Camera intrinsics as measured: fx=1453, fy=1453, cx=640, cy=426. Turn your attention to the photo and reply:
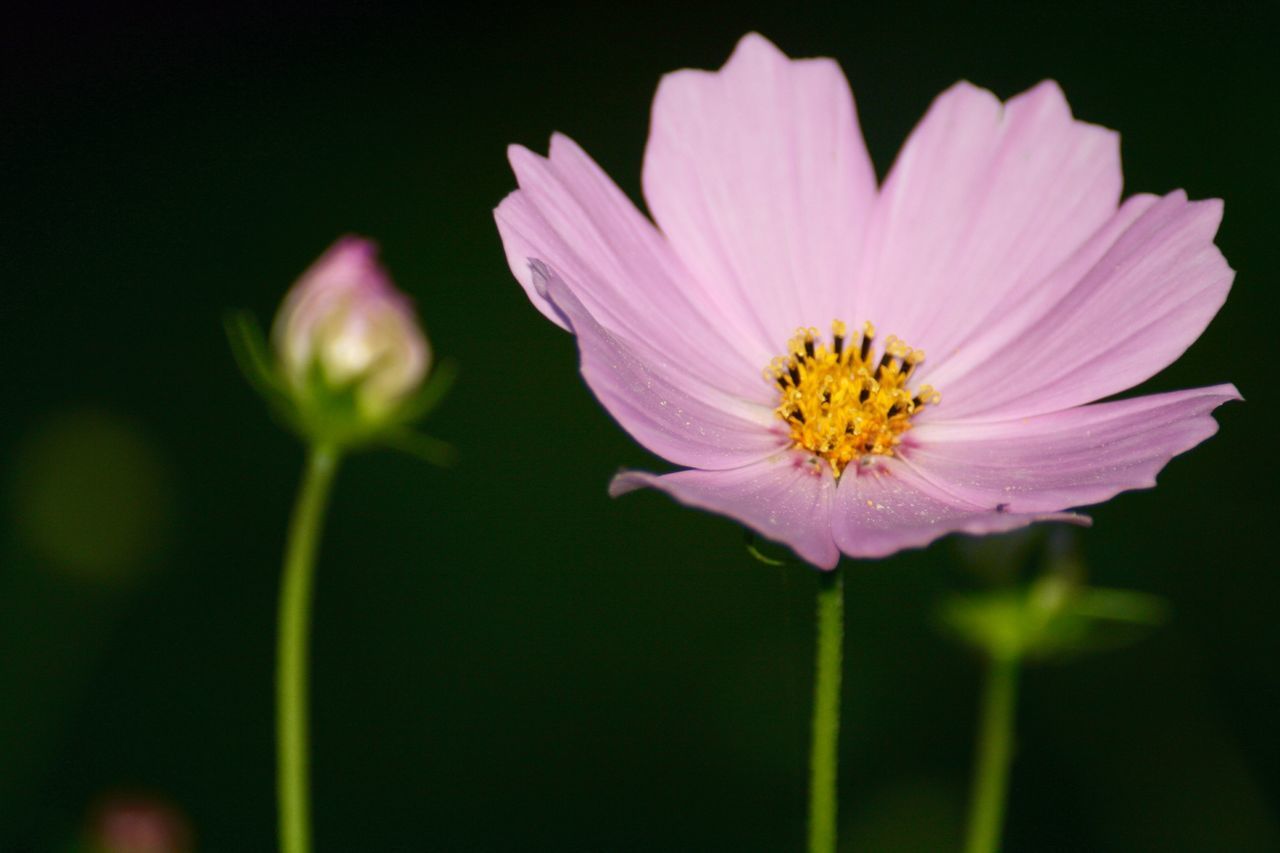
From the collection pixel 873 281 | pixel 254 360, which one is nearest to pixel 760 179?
pixel 873 281

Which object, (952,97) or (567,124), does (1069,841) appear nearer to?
(952,97)

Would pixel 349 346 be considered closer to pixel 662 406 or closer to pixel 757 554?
pixel 662 406

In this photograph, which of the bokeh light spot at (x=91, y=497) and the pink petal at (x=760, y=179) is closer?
the pink petal at (x=760, y=179)

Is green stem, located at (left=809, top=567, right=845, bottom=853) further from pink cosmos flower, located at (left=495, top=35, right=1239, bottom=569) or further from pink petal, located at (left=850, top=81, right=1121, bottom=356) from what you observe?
pink petal, located at (left=850, top=81, right=1121, bottom=356)

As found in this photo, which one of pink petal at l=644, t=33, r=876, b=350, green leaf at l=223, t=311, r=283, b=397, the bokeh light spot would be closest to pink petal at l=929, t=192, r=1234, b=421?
pink petal at l=644, t=33, r=876, b=350

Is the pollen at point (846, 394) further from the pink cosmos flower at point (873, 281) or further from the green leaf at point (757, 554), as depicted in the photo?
the green leaf at point (757, 554)

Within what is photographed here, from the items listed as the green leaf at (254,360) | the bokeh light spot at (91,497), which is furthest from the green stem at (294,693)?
the bokeh light spot at (91,497)
